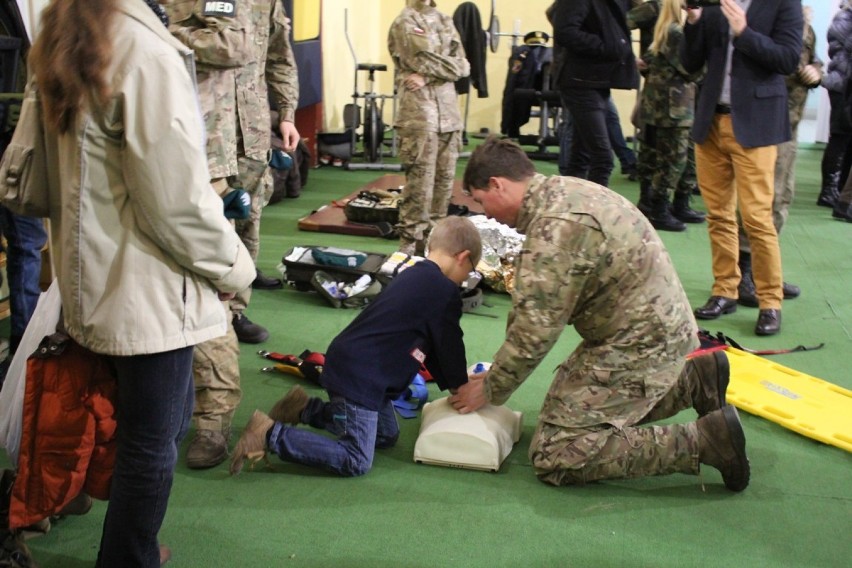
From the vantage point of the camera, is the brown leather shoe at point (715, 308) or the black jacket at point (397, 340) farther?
the brown leather shoe at point (715, 308)

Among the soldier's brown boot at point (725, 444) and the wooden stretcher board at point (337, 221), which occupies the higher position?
the soldier's brown boot at point (725, 444)

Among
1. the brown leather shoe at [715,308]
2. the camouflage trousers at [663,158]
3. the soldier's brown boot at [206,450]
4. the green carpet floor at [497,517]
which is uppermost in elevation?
the camouflage trousers at [663,158]

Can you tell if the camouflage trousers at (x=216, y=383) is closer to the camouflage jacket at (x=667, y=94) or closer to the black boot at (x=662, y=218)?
the camouflage jacket at (x=667, y=94)

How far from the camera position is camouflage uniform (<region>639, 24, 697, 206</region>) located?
18.8 feet

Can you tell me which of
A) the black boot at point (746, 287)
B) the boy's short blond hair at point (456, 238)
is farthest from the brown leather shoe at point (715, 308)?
the boy's short blond hair at point (456, 238)

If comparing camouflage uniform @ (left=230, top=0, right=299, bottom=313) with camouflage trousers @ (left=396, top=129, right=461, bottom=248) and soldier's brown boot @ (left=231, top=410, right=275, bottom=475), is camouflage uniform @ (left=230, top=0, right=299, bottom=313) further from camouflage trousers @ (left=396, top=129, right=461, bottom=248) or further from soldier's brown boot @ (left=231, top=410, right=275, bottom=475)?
camouflage trousers @ (left=396, top=129, right=461, bottom=248)

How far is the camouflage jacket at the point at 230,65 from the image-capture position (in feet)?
9.77

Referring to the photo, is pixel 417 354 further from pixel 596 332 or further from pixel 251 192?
pixel 251 192

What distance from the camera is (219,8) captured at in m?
2.98

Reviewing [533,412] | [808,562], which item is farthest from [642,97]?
[808,562]

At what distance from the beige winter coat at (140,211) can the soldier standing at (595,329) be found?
1.03 m

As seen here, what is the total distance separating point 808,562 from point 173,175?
188cm

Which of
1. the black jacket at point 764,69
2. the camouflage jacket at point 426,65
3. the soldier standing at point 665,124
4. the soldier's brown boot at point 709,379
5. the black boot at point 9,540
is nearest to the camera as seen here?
the black boot at point 9,540

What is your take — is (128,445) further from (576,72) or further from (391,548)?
(576,72)
